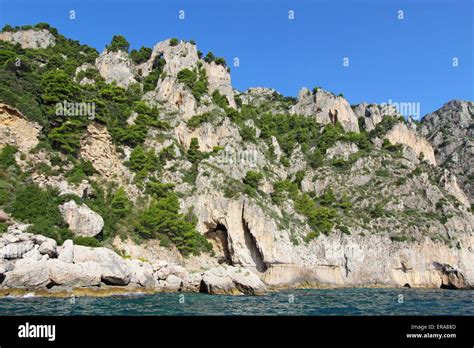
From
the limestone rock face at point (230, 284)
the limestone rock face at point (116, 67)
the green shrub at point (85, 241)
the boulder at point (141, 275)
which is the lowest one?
the limestone rock face at point (230, 284)

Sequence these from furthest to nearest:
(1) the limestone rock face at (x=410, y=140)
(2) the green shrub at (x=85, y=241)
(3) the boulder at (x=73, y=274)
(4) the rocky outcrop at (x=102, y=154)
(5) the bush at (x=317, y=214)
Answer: (1) the limestone rock face at (x=410, y=140), (5) the bush at (x=317, y=214), (4) the rocky outcrop at (x=102, y=154), (2) the green shrub at (x=85, y=241), (3) the boulder at (x=73, y=274)

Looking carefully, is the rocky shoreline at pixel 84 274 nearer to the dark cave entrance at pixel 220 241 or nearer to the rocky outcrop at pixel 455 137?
the dark cave entrance at pixel 220 241

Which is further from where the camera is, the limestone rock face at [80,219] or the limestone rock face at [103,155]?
the limestone rock face at [103,155]

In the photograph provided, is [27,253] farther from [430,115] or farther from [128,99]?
[430,115]

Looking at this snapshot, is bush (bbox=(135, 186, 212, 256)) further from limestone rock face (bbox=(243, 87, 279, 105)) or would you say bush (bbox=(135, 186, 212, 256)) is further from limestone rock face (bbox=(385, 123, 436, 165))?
limestone rock face (bbox=(243, 87, 279, 105))

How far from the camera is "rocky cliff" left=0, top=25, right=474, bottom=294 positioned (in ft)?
132

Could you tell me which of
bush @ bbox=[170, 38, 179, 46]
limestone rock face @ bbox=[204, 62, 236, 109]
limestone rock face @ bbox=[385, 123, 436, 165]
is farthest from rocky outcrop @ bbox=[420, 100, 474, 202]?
bush @ bbox=[170, 38, 179, 46]

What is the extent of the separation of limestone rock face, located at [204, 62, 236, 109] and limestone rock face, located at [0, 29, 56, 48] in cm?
4091

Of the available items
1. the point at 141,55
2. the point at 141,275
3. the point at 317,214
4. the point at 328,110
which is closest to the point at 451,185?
the point at 317,214

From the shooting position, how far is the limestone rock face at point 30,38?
311 ft

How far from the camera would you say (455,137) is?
122062mm

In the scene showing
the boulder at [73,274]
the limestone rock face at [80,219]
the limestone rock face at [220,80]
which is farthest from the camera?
the limestone rock face at [220,80]

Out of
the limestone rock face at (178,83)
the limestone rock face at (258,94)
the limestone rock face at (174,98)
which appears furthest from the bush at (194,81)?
the limestone rock face at (258,94)

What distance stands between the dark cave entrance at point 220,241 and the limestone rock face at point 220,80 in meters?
43.3
